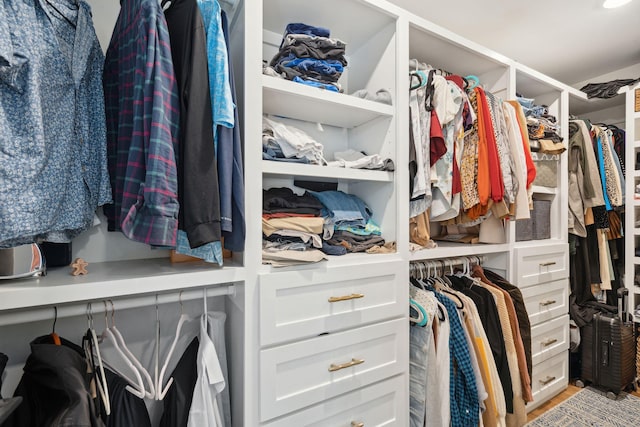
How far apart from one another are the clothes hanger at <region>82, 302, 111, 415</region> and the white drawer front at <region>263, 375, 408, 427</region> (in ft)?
1.53

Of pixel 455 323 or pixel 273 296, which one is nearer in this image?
pixel 273 296

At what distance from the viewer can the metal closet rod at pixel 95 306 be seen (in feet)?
2.56

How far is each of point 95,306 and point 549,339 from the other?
2.33m

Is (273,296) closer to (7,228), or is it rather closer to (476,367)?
(7,228)

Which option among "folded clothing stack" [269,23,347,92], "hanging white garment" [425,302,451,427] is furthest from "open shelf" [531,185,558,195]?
"folded clothing stack" [269,23,347,92]

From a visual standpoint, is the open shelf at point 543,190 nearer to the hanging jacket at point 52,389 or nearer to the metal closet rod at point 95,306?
the metal closet rod at point 95,306

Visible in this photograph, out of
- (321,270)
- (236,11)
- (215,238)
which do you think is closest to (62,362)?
(215,238)

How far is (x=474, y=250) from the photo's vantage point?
5.33 ft

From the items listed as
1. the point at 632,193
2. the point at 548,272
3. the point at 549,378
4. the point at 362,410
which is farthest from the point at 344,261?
the point at 632,193

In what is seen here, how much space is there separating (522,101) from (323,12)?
4.39ft

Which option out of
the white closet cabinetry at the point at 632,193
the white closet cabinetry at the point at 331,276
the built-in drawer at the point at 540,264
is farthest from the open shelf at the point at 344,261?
the white closet cabinetry at the point at 632,193

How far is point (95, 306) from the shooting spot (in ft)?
2.87

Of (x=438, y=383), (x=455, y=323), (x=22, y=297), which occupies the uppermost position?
(x=22, y=297)

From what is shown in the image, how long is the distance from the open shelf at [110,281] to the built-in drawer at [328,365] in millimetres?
304
